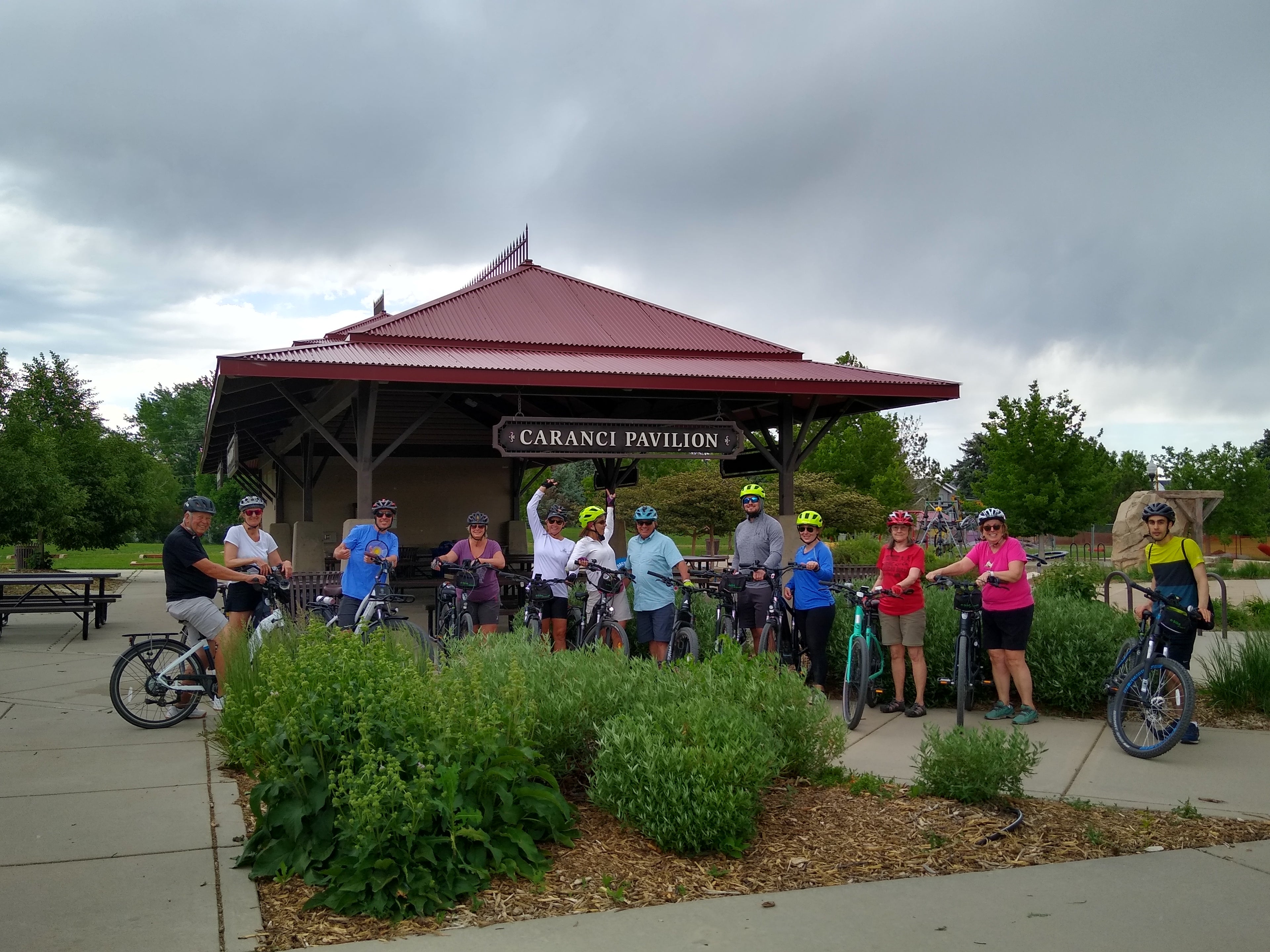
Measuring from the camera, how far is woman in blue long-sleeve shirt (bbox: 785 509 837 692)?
328 inches

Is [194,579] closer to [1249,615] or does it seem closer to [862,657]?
[862,657]

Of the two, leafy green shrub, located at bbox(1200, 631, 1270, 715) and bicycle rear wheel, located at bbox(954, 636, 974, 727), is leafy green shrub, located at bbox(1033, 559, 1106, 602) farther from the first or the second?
bicycle rear wheel, located at bbox(954, 636, 974, 727)

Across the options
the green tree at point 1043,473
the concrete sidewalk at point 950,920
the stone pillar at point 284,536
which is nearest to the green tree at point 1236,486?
the green tree at point 1043,473

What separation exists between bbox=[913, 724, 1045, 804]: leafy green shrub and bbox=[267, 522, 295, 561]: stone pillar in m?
20.7

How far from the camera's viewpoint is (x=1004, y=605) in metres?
7.57

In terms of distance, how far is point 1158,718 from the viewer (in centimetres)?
677

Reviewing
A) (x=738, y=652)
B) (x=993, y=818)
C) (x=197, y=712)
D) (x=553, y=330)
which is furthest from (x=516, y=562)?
(x=993, y=818)

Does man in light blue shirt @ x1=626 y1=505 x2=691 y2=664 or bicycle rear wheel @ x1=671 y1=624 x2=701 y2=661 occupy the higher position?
man in light blue shirt @ x1=626 y1=505 x2=691 y2=664

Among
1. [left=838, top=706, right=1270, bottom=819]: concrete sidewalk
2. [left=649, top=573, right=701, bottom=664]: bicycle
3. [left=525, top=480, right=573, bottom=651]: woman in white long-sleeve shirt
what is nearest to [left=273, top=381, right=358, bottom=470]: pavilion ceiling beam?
[left=525, top=480, right=573, bottom=651]: woman in white long-sleeve shirt

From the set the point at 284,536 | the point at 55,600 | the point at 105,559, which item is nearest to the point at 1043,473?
the point at 284,536

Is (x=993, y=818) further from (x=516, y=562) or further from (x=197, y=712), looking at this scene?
(x=516, y=562)

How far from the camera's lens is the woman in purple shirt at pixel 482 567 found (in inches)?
368

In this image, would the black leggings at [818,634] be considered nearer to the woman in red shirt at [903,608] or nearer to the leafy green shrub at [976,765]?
the woman in red shirt at [903,608]

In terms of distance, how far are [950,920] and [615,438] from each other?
10.4 m
